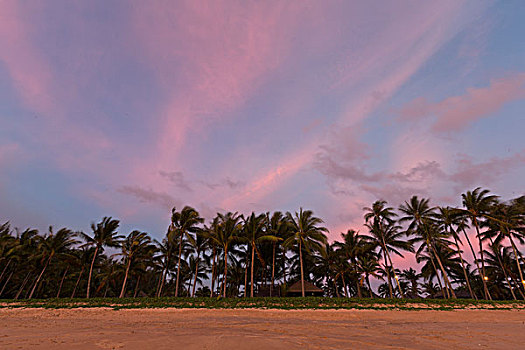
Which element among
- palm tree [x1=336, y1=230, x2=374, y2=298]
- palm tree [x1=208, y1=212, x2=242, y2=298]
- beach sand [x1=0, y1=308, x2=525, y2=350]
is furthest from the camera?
palm tree [x1=336, y1=230, x2=374, y2=298]

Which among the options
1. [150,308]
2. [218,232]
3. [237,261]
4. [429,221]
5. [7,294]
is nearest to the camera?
[150,308]

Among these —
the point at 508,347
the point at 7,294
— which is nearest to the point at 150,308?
the point at 508,347

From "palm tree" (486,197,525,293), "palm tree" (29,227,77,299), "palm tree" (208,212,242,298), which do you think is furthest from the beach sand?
"palm tree" (29,227,77,299)

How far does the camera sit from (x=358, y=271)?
117 ft

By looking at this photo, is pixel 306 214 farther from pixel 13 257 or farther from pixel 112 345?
pixel 13 257

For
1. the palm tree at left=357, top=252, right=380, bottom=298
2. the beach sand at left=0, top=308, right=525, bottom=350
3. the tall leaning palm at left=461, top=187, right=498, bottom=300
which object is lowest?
the beach sand at left=0, top=308, right=525, bottom=350

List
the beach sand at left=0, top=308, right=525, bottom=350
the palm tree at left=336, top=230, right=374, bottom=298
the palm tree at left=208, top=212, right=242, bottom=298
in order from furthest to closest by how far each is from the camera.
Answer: the palm tree at left=336, top=230, right=374, bottom=298, the palm tree at left=208, top=212, right=242, bottom=298, the beach sand at left=0, top=308, right=525, bottom=350

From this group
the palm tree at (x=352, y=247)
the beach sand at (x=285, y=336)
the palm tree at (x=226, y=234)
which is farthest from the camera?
the palm tree at (x=352, y=247)

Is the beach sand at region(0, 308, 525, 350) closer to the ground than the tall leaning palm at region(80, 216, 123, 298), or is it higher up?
closer to the ground

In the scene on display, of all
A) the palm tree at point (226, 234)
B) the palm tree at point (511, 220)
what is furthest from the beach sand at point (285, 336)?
the palm tree at point (511, 220)

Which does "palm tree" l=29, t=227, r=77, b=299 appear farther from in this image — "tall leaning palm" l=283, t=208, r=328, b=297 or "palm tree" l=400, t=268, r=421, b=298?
"palm tree" l=400, t=268, r=421, b=298

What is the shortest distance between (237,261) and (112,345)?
97.8 ft

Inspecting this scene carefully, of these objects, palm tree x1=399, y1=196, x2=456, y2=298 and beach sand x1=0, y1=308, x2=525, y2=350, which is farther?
palm tree x1=399, y1=196, x2=456, y2=298

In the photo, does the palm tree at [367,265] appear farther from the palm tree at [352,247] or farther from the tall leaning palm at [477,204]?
the tall leaning palm at [477,204]
